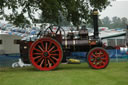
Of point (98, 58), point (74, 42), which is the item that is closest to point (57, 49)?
point (74, 42)

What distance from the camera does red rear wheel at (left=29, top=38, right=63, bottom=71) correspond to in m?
6.71

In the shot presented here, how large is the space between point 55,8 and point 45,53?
8.63ft

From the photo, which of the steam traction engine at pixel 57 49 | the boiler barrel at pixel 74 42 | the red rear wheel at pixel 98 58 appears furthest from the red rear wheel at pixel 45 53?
the red rear wheel at pixel 98 58

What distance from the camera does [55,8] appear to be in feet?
28.2

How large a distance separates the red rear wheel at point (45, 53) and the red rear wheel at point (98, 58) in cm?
111

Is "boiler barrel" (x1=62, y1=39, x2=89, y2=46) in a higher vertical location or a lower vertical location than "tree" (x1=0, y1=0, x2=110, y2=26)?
lower

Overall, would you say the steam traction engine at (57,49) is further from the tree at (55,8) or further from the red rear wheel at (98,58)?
the tree at (55,8)

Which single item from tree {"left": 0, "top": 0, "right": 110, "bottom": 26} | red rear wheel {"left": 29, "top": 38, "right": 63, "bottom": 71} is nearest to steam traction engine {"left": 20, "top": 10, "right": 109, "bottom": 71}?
red rear wheel {"left": 29, "top": 38, "right": 63, "bottom": 71}

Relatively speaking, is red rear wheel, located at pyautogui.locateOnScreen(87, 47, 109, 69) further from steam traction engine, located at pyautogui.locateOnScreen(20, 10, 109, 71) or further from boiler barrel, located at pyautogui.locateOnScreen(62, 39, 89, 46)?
boiler barrel, located at pyautogui.locateOnScreen(62, 39, 89, 46)

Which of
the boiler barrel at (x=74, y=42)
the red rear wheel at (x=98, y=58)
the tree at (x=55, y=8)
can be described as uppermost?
the tree at (x=55, y=8)

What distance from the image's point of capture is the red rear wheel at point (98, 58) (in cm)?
700

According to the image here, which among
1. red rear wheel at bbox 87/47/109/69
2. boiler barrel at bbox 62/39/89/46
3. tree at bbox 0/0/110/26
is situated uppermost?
tree at bbox 0/0/110/26

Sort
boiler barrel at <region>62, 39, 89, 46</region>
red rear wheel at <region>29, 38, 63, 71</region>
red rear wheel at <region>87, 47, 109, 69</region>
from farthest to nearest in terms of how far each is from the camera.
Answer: boiler barrel at <region>62, 39, 89, 46</region> → red rear wheel at <region>87, 47, 109, 69</region> → red rear wheel at <region>29, 38, 63, 71</region>

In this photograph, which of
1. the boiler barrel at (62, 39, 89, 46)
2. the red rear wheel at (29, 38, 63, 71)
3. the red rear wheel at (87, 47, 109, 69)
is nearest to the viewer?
the red rear wheel at (29, 38, 63, 71)
